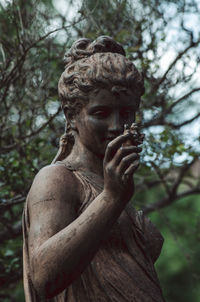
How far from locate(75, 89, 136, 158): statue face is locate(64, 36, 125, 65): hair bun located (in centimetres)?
39

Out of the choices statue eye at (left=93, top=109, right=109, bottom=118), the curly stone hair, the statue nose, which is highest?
the curly stone hair

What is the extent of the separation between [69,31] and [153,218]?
868 cm

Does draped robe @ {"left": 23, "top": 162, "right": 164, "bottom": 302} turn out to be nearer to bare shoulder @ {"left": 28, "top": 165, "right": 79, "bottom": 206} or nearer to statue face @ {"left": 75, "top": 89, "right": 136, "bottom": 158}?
bare shoulder @ {"left": 28, "top": 165, "right": 79, "bottom": 206}

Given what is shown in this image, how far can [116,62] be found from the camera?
3352 mm

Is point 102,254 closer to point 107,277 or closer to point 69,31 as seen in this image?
point 107,277

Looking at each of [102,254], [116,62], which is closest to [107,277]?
[102,254]

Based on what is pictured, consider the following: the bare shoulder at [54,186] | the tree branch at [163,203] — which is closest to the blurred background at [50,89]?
the tree branch at [163,203]

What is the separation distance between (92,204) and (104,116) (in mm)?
666

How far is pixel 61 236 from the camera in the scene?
2771 millimetres

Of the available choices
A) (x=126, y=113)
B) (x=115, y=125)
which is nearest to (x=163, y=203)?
(x=126, y=113)

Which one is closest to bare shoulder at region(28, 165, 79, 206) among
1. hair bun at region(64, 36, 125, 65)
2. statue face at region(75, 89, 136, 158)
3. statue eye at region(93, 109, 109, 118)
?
statue face at region(75, 89, 136, 158)

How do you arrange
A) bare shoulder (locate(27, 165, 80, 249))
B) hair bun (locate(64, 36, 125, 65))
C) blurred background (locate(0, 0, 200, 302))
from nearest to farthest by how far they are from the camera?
1. bare shoulder (locate(27, 165, 80, 249))
2. hair bun (locate(64, 36, 125, 65))
3. blurred background (locate(0, 0, 200, 302))

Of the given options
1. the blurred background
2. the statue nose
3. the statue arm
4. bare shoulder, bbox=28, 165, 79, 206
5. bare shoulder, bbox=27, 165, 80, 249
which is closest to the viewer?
the statue arm

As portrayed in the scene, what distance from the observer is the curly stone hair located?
3281 mm
